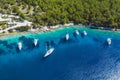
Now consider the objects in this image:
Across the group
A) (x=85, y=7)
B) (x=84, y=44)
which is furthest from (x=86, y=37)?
(x=85, y=7)

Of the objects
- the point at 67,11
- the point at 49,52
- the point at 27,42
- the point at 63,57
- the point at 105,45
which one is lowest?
the point at 63,57

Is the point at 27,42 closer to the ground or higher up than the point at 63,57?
higher up

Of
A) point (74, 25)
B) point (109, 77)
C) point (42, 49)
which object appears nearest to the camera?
point (109, 77)

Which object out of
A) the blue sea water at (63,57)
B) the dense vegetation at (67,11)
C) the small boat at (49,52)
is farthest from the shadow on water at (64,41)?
the dense vegetation at (67,11)

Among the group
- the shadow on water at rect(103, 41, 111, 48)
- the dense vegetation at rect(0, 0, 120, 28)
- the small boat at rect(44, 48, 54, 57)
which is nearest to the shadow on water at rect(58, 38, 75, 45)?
the small boat at rect(44, 48, 54, 57)

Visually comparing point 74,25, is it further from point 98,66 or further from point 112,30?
point 98,66

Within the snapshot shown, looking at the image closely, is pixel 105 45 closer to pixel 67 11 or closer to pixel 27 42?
pixel 67 11

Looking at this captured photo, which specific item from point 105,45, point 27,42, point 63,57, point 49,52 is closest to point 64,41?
point 49,52

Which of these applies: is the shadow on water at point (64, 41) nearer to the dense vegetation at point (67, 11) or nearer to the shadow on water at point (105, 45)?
the shadow on water at point (105, 45)
